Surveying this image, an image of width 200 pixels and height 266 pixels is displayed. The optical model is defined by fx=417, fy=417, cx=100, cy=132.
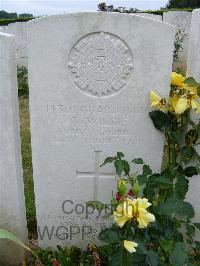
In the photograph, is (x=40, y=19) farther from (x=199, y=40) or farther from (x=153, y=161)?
(x=153, y=161)

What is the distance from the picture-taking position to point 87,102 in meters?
2.47

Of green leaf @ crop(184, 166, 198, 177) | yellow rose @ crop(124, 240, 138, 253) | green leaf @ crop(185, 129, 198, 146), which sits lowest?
yellow rose @ crop(124, 240, 138, 253)

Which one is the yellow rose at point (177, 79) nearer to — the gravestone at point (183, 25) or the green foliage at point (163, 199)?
the green foliage at point (163, 199)

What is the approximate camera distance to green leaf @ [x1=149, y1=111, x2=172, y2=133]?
95.9 inches

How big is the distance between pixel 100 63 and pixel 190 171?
0.83 meters

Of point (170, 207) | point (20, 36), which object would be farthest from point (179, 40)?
point (170, 207)

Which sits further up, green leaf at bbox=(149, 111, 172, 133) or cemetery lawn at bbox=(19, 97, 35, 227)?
green leaf at bbox=(149, 111, 172, 133)

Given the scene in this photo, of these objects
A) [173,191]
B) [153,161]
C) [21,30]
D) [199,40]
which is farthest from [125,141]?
[21,30]

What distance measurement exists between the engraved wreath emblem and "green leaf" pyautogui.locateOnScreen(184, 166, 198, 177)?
633 mm

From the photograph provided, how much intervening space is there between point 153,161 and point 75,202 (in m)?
0.58

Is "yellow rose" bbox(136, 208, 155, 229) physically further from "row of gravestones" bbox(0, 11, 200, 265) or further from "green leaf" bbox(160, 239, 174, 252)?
"row of gravestones" bbox(0, 11, 200, 265)

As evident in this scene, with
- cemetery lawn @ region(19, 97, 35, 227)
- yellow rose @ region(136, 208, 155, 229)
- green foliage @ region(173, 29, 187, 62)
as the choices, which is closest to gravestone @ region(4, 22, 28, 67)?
cemetery lawn @ region(19, 97, 35, 227)

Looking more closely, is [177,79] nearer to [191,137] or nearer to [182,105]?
[182,105]

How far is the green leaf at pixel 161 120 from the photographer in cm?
244
